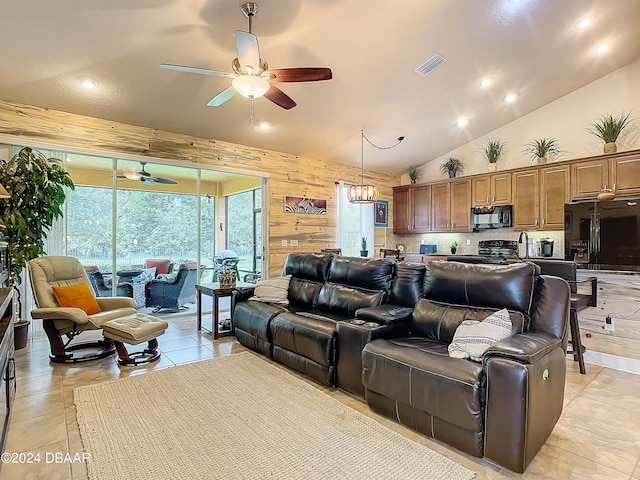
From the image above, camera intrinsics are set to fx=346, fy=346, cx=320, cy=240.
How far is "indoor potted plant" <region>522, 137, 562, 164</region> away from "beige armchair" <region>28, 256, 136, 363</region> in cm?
643

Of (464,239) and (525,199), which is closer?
(525,199)

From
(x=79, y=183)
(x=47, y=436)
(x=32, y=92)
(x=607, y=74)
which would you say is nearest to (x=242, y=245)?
(x=79, y=183)

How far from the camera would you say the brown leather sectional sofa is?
1.86m

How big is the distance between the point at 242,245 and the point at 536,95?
5.55 m

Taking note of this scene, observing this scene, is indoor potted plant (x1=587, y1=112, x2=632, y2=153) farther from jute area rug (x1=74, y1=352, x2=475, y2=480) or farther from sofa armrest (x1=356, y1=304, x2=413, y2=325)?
jute area rug (x1=74, y1=352, x2=475, y2=480)

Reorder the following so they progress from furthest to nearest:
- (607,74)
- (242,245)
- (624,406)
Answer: (242,245)
(607,74)
(624,406)

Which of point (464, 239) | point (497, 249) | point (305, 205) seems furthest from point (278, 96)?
point (464, 239)

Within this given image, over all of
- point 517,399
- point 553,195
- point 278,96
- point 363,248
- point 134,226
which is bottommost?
point 517,399

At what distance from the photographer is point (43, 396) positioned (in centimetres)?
275

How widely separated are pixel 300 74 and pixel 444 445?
9.62 ft

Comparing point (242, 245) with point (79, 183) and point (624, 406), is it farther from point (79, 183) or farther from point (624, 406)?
point (624, 406)

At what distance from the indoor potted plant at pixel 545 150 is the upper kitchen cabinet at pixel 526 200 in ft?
0.89

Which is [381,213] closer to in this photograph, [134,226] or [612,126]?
[612,126]

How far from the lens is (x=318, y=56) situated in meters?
3.85
